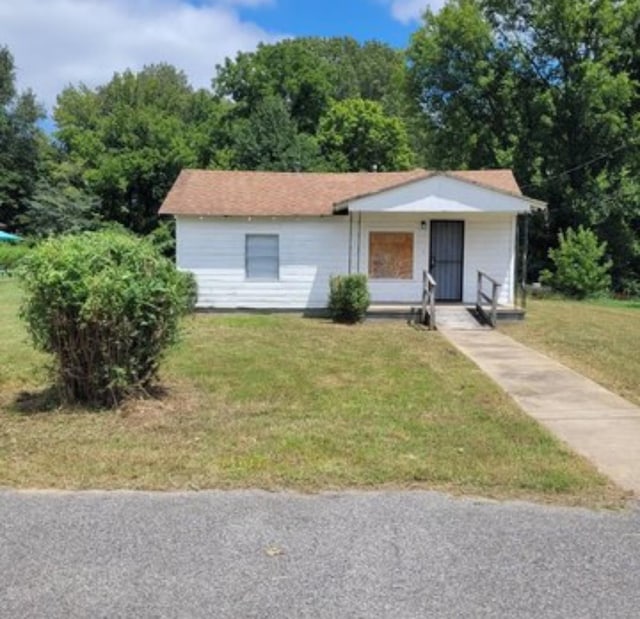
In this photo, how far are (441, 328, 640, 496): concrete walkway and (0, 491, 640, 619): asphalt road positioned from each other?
4.31ft

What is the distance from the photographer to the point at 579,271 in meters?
24.4

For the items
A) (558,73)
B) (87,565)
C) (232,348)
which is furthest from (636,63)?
(87,565)

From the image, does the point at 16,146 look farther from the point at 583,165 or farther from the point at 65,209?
the point at 583,165

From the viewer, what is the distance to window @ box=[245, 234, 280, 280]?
17312mm

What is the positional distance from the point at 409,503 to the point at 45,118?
154 feet

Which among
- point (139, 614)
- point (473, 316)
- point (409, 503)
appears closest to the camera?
point (139, 614)

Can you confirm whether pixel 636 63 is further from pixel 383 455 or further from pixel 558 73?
pixel 383 455

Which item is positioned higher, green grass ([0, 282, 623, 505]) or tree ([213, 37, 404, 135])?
tree ([213, 37, 404, 135])

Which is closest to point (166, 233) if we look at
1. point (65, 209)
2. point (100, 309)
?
point (65, 209)

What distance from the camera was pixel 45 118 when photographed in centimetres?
4581

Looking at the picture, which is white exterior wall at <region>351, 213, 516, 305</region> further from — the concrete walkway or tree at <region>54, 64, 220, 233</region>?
tree at <region>54, 64, 220, 233</region>

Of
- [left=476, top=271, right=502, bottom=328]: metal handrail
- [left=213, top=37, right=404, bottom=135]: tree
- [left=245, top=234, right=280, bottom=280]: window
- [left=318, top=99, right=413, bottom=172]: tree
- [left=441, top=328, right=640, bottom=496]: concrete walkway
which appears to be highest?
[left=213, top=37, right=404, bottom=135]: tree

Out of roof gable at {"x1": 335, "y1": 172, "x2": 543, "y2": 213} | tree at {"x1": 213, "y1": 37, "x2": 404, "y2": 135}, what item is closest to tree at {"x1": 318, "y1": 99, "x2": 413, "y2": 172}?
tree at {"x1": 213, "y1": 37, "x2": 404, "y2": 135}

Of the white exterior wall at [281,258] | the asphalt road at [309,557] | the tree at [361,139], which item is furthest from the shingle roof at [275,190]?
the tree at [361,139]
